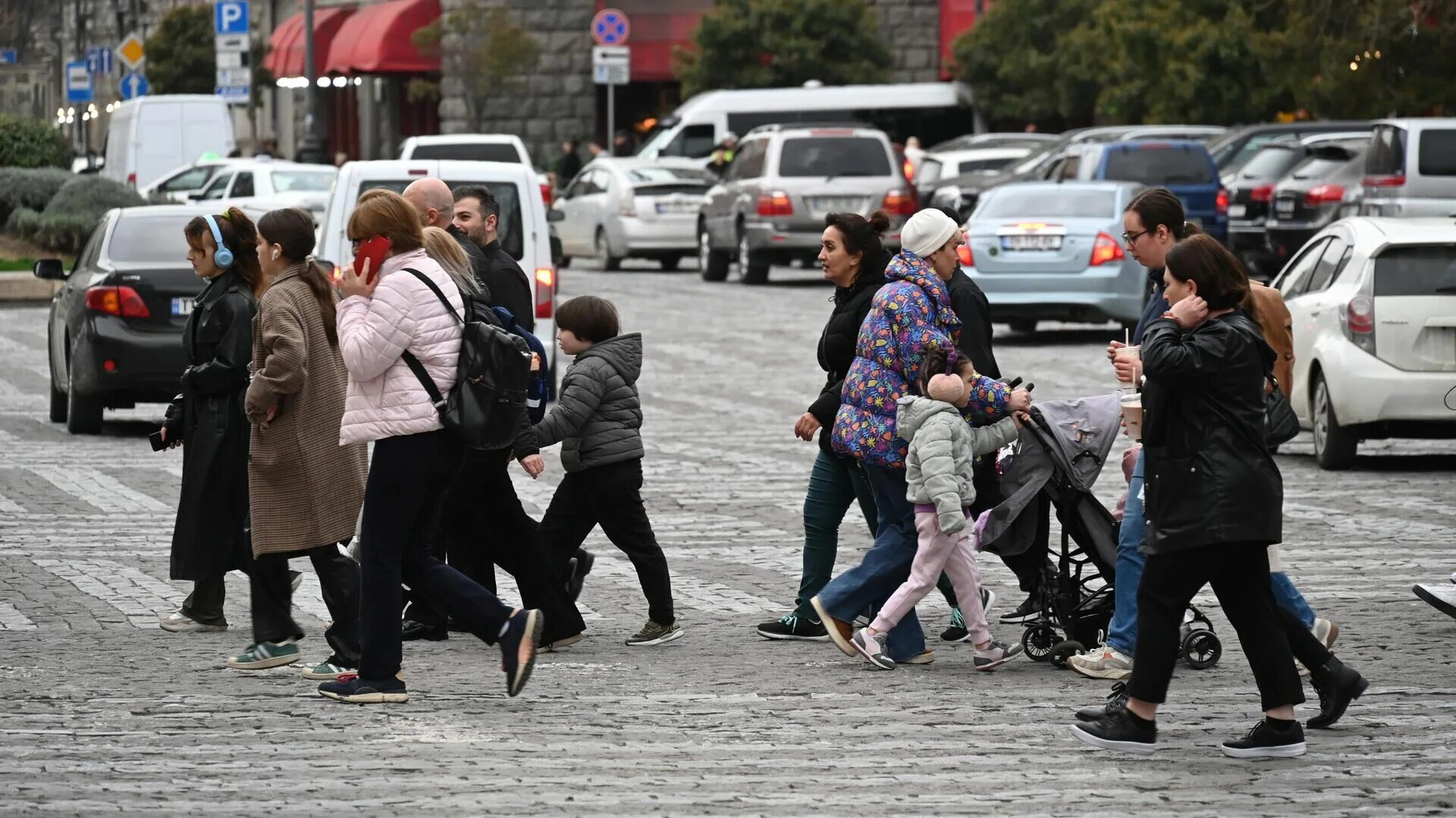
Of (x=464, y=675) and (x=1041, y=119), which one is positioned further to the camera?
(x=1041, y=119)

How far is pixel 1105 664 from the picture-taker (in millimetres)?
8281

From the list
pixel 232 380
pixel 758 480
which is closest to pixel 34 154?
pixel 758 480

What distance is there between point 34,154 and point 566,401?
99.3 feet

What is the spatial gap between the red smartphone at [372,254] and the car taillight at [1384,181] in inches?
730

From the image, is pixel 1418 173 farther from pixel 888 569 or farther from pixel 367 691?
pixel 367 691

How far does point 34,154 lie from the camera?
37344mm

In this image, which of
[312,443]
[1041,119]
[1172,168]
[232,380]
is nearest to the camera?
[312,443]

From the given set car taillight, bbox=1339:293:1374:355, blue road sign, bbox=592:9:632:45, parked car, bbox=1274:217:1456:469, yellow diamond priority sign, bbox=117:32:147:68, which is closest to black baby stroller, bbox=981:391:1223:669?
parked car, bbox=1274:217:1456:469

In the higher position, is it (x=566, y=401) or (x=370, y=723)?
(x=566, y=401)

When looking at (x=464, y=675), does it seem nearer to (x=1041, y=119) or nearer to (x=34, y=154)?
(x=34, y=154)

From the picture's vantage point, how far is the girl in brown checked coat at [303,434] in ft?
26.5

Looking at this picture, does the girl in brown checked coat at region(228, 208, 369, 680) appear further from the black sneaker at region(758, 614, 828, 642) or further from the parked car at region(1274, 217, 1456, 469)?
the parked car at region(1274, 217, 1456, 469)

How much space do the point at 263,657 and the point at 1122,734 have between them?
294 cm

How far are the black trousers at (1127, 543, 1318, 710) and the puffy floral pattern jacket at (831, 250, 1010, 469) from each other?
1.37 m
